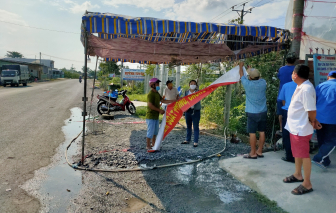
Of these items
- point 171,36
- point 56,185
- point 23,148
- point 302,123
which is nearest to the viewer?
point 302,123

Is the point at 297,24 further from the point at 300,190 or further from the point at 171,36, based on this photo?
the point at 300,190

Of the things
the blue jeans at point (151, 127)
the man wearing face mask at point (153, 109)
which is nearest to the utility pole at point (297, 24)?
the man wearing face mask at point (153, 109)

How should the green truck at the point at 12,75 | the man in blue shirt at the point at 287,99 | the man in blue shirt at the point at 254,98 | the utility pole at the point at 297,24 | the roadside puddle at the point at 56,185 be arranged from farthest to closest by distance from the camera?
the green truck at the point at 12,75 → the utility pole at the point at 297,24 → the man in blue shirt at the point at 254,98 → the man in blue shirt at the point at 287,99 → the roadside puddle at the point at 56,185

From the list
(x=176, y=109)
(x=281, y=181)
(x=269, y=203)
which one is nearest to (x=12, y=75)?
(x=176, y=109)

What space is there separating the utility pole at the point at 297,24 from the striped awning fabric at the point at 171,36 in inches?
8.5

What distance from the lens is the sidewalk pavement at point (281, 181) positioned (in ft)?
10.3

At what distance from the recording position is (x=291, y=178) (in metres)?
3.71

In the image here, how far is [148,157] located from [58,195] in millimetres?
2012

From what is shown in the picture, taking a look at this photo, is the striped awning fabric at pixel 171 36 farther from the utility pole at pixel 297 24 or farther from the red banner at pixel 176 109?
the red banner at pixel 176 109

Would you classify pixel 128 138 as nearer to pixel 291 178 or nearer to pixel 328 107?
pixel 291 178

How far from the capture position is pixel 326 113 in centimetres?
395

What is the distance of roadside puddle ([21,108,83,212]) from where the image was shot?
3.30m

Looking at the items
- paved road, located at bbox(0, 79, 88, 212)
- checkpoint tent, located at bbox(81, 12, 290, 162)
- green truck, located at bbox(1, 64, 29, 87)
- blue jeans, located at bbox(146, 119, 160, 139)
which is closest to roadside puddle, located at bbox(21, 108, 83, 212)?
paved road, located at bbox(0, 79, 88, 212)

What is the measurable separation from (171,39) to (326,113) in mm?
4169
